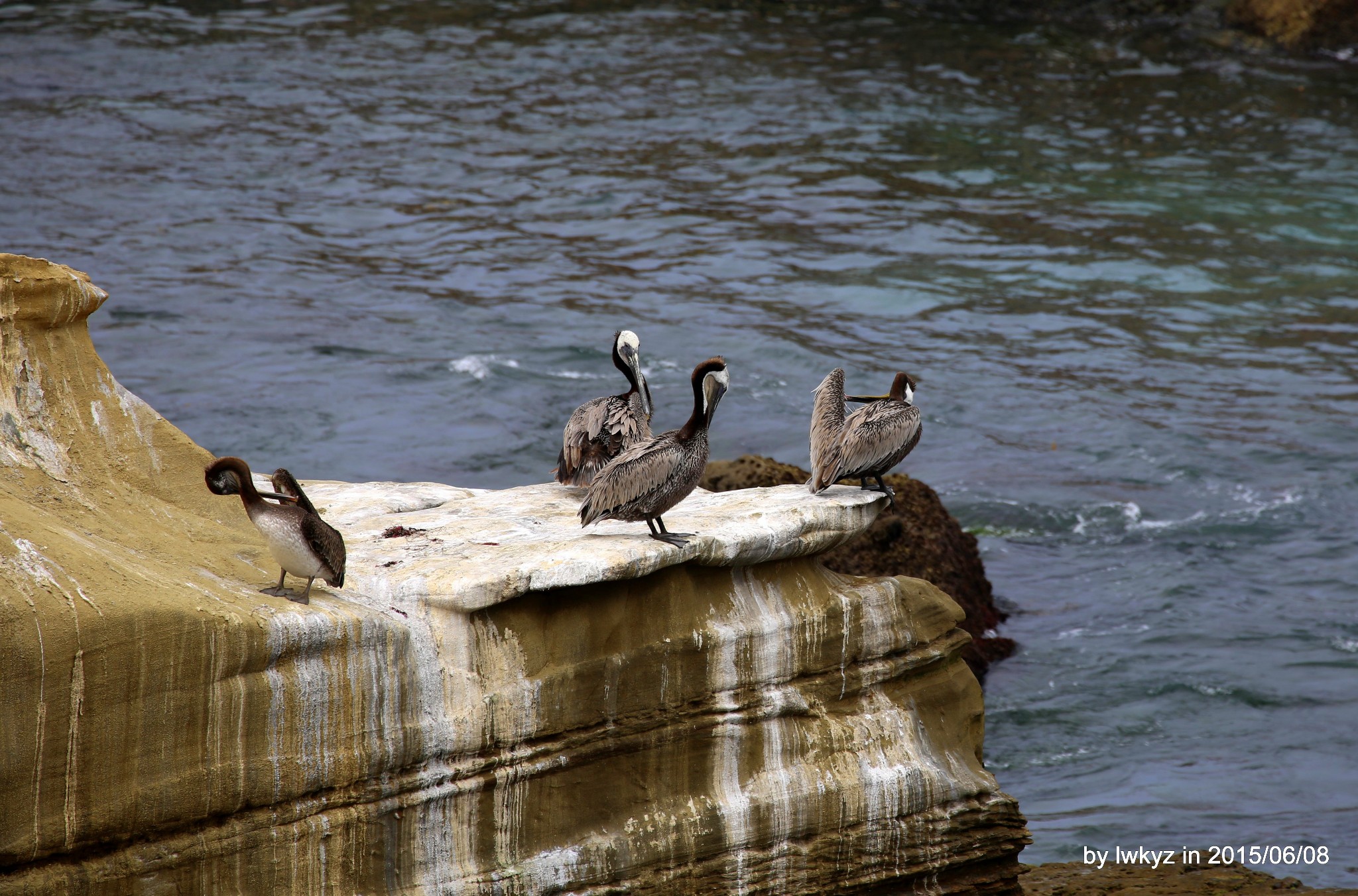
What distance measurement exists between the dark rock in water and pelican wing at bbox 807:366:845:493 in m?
1.96

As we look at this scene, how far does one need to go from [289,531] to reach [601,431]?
283cm

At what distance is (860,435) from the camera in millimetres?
7801

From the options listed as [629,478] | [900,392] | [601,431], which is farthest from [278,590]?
[900,392]

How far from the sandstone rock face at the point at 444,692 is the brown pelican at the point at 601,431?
376 mm

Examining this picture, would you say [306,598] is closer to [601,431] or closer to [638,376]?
[601,431]

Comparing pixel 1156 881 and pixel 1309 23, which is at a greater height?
pixel 1309 23

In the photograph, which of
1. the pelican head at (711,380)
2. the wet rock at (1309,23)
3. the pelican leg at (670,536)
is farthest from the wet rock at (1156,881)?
the wet rock at (1309,23)

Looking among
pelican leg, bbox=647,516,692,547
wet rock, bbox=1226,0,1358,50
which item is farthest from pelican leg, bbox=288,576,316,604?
wet rock, bbox=1226,0,1358,50

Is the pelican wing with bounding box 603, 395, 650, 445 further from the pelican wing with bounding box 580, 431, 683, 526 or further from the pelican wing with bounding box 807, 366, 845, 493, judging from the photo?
the pelican wing with bounding box 580, 431, 683, 526

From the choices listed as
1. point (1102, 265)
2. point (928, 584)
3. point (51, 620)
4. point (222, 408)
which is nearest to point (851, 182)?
point (1102, 265)

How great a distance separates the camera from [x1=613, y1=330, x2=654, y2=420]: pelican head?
8.70 metres

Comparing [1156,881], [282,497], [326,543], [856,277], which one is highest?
[282,497]

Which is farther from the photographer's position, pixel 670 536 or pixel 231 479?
pixel 670 536

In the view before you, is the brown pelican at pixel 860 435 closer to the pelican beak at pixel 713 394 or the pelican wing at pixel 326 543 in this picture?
the pelican beak at pixel 713 394
